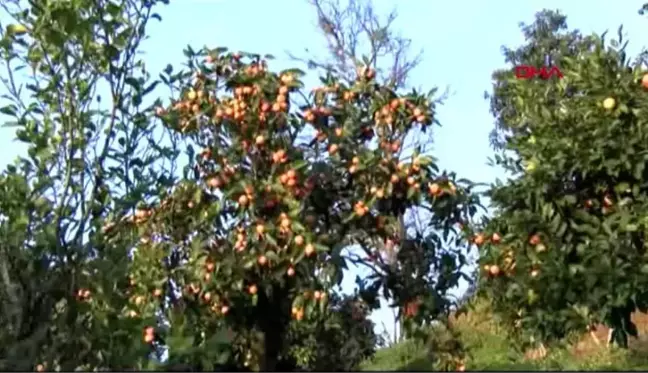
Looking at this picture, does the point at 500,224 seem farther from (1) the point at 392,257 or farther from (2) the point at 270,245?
(2) the point at 270,245

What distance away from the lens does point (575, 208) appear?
30.5 ft

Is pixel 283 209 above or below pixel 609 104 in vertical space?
below

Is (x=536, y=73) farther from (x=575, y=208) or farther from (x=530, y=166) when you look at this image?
(x=575, y=208)

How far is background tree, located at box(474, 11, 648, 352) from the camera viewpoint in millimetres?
8773

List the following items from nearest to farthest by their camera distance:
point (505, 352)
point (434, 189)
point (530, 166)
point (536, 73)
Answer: point (434, 189) → point (530, 166) → point (536, 73) → point (505, 352)

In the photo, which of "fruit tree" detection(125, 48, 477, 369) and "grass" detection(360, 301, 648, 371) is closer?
"fruit tree" detection(125, 48, 477, 369)

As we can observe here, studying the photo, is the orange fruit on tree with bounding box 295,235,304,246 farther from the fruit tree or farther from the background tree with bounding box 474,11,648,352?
the background tree with bounding box 474,11,648,352

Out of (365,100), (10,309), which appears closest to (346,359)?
(365,100)

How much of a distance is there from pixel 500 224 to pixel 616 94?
1242 mm

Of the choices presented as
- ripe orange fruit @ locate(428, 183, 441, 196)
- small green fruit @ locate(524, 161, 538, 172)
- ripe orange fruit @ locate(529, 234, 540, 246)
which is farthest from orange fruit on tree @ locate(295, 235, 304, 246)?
small green fruit @ locate(524, 161, 538, 172)

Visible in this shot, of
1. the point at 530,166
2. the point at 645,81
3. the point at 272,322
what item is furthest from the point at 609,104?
the point at 272,322

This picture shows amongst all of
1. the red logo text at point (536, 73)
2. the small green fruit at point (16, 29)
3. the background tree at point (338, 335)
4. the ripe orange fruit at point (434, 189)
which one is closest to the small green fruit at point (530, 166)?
the red logo text at point (536, 73)

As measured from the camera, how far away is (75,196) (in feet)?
26.0

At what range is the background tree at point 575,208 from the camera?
28.8ft
